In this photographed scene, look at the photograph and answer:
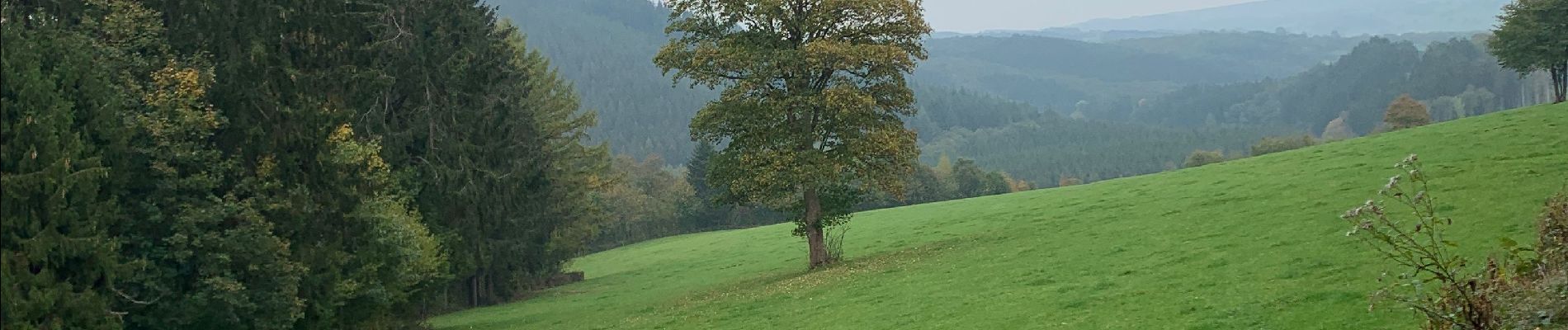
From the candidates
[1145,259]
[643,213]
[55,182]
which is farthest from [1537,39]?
[643,213]

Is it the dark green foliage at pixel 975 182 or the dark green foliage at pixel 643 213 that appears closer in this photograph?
the dark green foliage at pixel 643 213

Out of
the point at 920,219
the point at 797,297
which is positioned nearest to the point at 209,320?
the point at 797,297

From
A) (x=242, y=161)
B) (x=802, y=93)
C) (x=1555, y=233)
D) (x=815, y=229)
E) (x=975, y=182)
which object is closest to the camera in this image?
(x=1555, y=233)

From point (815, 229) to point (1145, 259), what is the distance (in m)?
13.4

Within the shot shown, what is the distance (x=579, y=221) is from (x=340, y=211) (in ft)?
111

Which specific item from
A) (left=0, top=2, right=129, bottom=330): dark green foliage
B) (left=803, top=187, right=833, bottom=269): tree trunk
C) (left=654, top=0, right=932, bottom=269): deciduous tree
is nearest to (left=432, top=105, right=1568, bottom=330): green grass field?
(left=803, top=187, right=833, bottom=269): tree trunk

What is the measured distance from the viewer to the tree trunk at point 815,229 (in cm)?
3653

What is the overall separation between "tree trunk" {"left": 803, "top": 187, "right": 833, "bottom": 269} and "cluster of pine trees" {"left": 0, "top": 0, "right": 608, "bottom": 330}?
1084cm

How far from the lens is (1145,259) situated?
26062 millimetres

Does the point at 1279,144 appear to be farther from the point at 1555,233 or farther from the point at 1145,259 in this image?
the point at 1555,233

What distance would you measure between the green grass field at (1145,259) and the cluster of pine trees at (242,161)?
6.38 metres

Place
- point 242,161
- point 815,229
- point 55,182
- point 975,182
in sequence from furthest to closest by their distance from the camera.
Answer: point 975,182
point 815,229
point 242,161
point 55,182

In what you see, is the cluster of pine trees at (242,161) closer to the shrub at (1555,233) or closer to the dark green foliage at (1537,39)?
the shrub at (1555,233)

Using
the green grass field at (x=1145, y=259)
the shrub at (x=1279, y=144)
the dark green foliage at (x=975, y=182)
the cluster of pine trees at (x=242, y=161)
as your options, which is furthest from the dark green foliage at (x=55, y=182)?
the shrub at (x=1279, y=144)
